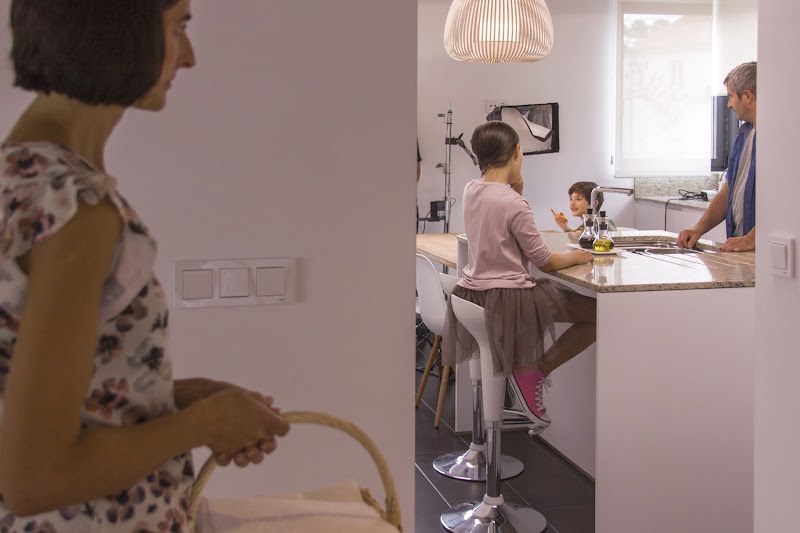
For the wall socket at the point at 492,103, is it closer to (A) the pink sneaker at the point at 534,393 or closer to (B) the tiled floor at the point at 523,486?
(B) the tiled floor at the point at 523,486

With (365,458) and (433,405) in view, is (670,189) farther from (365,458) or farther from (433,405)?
(365,458)

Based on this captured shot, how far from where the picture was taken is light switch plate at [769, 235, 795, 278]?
2186 mm

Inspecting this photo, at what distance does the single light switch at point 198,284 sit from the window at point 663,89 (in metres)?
5.67

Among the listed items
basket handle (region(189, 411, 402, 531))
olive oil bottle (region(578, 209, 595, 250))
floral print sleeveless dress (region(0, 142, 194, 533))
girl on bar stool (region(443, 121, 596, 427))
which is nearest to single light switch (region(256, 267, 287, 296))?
basket handle (region(189, 411, 402, 531))

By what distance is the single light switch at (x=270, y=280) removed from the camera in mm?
1736

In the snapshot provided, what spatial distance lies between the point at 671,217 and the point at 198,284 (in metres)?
5.53

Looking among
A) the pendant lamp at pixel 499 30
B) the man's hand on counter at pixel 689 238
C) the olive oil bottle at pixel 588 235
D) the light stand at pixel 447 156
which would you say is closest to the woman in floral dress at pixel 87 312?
the olive oil bottle at pixel 588 235

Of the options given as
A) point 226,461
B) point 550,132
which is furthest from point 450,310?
point 550,132

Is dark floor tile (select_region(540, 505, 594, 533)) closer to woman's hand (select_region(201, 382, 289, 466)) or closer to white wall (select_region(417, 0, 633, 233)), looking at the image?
woman's hand (select_region(201, 382, 289, 466))

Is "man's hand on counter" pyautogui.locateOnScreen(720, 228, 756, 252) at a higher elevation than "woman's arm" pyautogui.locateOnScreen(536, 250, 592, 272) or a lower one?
higher

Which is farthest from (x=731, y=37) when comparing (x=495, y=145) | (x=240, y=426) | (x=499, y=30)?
(x=240, y=426)

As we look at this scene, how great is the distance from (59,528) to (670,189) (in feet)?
22.1

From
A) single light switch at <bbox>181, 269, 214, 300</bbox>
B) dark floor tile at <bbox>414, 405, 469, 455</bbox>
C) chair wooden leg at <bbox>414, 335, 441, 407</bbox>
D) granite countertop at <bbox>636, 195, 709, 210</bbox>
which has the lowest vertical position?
dark floor tile at <bbox>414, 405, 469, 455</bbox>

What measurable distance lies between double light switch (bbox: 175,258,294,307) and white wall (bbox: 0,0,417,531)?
0.02 metres
